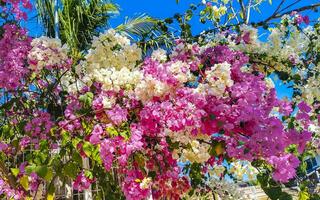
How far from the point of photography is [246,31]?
3697 mm

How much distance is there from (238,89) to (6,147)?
2333 mm

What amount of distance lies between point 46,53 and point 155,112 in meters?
1.05

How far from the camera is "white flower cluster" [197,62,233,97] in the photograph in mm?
2576

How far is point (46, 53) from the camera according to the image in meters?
3.24

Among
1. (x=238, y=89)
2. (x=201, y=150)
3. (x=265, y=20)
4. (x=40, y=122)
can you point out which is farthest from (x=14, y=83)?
(x=265, y=20)

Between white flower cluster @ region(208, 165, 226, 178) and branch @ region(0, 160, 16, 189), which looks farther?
white flower cluster @ region(208, 165, 226, 178)

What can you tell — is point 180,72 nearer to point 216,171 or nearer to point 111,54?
point 111,54

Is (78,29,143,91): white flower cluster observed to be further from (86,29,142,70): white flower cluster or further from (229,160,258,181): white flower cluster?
(229,160,258,181): white flower cluster

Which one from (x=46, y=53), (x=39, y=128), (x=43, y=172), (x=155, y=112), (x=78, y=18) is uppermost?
(x=78, y=18)

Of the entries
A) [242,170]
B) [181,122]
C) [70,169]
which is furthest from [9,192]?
[242,170]

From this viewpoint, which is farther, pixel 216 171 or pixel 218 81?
pixel 216 171

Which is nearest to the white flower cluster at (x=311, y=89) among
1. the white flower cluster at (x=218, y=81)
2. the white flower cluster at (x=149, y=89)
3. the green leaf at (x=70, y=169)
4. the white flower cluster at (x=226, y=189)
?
the white flower cluster at (x=226, y=189)

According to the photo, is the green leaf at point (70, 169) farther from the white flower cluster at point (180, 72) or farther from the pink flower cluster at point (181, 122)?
the white flower cluster at point (180, 72)

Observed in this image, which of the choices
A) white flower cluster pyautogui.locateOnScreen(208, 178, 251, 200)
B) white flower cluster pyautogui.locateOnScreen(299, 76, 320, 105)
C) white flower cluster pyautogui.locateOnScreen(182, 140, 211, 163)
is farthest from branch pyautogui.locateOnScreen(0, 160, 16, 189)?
white flower cluster pyautogui.locateOnScreen(299, 76, 320, 105)
